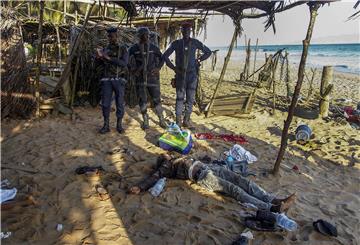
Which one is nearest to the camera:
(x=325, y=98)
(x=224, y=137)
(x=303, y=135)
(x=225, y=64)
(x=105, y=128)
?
(x=105, y=128)

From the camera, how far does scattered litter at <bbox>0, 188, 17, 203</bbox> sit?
3.82 metres

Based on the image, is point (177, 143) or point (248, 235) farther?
point (177, 143)

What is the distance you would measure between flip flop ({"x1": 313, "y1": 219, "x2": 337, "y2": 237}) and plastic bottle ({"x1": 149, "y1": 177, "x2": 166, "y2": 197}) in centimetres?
190

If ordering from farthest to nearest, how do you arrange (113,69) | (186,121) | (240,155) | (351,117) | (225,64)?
1. (351,117)
2. (225,64)
3. (186,121)
4. (113,69)
5. (240,155)

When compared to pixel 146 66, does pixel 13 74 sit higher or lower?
lower

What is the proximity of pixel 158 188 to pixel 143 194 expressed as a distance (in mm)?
209

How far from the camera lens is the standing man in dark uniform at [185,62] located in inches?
269

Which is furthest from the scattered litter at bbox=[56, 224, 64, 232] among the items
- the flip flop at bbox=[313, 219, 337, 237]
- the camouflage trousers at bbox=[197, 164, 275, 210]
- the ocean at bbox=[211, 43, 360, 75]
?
the ocean at bbox=[211, 43, 360, 75]

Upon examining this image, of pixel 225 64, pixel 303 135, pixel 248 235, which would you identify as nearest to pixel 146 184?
pixel 248 235

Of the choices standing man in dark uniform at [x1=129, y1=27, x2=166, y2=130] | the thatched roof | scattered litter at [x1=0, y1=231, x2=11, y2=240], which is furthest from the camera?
standing man in dark uniform at [x1=129, y1=27, x2=166, y2=130]

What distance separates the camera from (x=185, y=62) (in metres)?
6.91

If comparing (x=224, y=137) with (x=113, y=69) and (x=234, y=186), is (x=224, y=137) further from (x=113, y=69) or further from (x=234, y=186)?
(x=234, y=186)

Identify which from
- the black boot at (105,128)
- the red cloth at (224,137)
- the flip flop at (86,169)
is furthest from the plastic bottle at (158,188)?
the black boot at (105,128)

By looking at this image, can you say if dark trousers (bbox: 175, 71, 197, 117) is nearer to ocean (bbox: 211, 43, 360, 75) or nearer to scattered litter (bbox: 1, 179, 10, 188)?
scattered litter (bbox: 1, 179, 10, 188)
